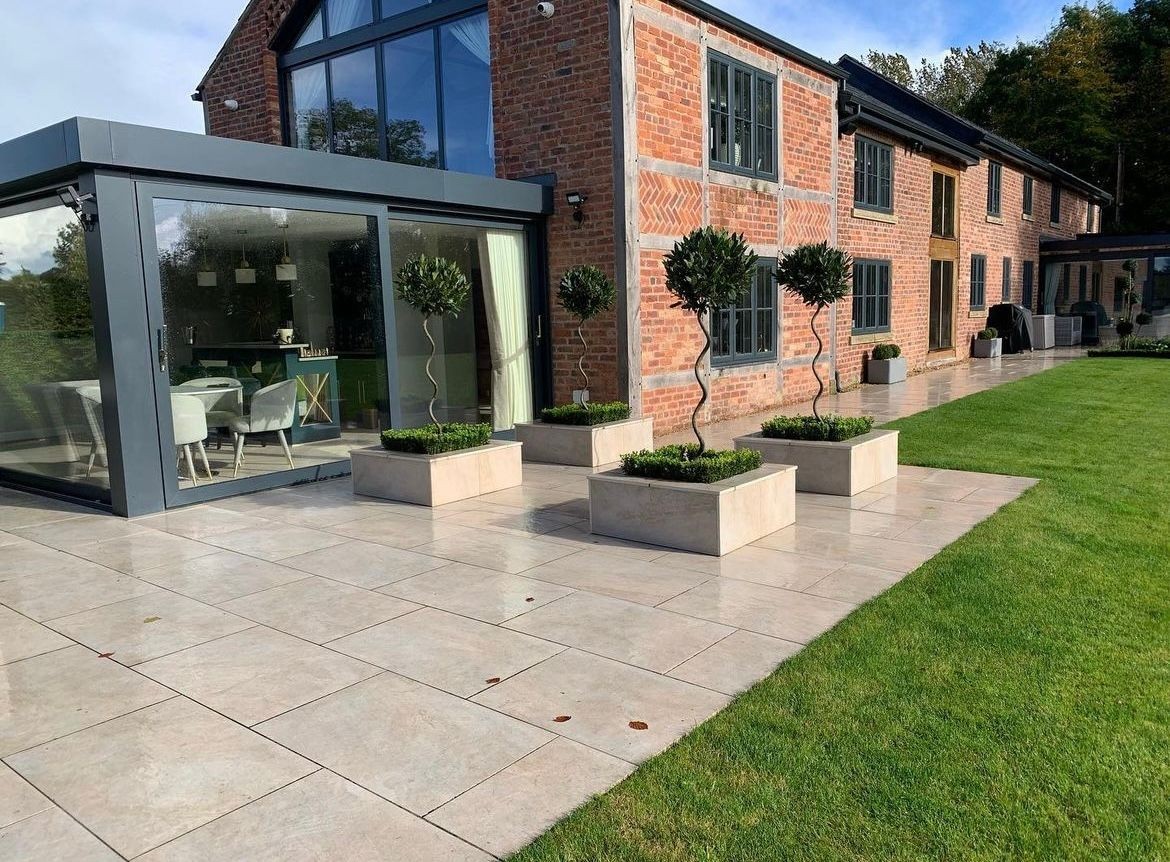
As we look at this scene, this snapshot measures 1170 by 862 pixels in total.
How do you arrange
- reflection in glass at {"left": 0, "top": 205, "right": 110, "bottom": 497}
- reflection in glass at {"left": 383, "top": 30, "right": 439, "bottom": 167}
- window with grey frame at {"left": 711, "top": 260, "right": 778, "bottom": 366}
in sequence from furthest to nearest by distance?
1. window with grey frame at {"left": 711, "top": 260, "right": 778, "bottom": 366}
2. reflection in glass at {"left": 383, "top": 30, "right": 439, "bottom": 167}
3. reflection in glass at {"left": 0, "top": 205, "right": 110, "bottom": 497}

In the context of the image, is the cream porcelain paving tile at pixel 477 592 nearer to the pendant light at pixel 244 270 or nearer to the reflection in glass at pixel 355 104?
the pendant light at pixel 244 270

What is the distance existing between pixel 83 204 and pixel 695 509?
16.9ft

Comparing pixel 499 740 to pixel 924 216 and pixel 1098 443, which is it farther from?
pixel 924 216

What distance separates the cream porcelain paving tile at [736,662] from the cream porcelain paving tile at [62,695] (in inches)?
87.9

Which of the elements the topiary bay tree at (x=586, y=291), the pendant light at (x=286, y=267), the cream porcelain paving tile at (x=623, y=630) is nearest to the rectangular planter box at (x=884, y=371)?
the topiary bay tree at (x=586, y=291)

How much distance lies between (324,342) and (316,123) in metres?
6.06

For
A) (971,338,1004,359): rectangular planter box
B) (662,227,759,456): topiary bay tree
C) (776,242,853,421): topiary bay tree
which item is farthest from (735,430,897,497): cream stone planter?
(971,338,1004,359): rectangular planter box

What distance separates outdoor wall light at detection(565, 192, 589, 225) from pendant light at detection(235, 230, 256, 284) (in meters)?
3.84

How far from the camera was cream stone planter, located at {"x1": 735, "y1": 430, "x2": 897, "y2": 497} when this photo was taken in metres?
7.06

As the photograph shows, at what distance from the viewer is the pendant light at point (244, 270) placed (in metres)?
7.54

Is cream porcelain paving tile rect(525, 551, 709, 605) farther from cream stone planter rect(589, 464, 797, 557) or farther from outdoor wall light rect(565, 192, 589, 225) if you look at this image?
outdoor wall light rect(565, 192, 589, 225)

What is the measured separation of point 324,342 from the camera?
8.38 meters

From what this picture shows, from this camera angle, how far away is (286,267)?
802 cm

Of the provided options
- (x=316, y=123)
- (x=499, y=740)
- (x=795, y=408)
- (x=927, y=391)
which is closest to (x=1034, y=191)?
(x=927, y=391)
